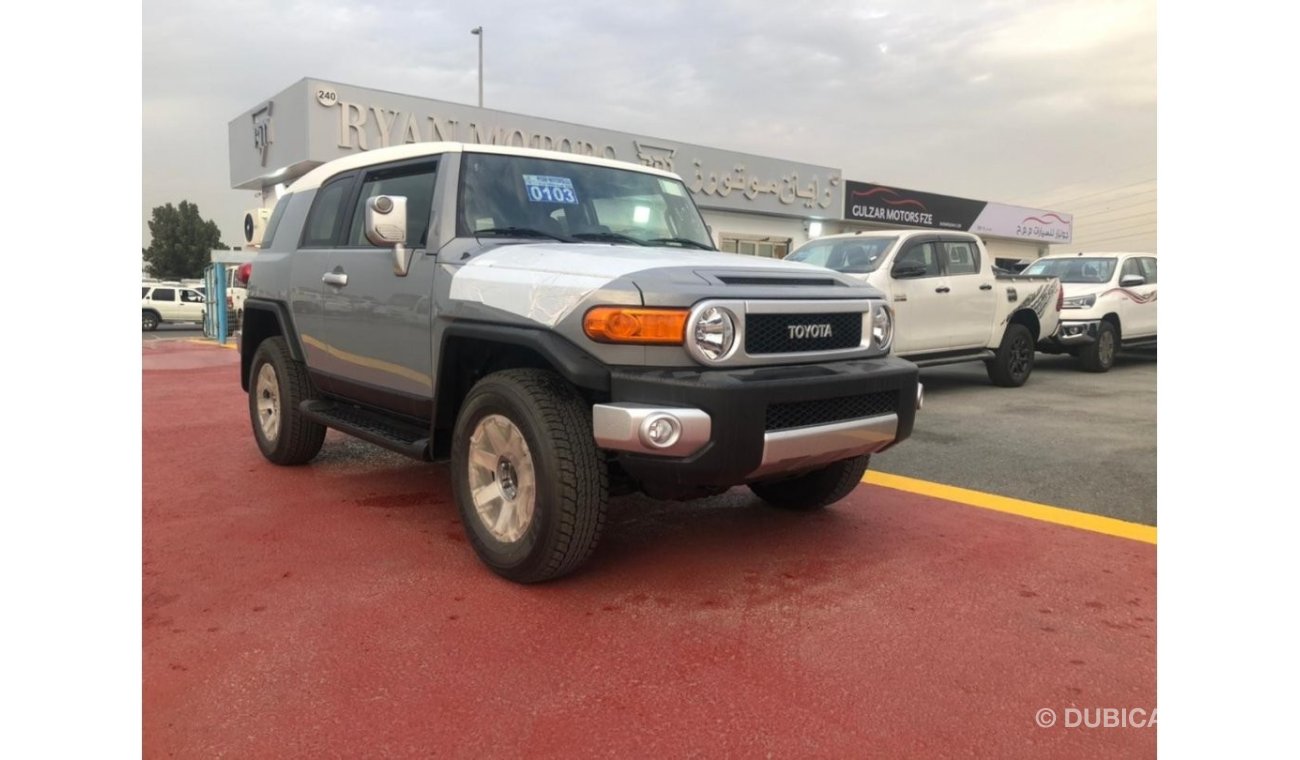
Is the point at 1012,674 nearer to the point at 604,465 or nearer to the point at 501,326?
the point at 604,465

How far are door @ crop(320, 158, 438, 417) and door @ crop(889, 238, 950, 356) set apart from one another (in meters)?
5.34

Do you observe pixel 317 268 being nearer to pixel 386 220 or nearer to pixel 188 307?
pixel 386 220

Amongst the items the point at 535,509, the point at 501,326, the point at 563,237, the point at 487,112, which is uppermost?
the point at 487,112

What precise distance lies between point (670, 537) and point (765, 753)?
1934 millimetres

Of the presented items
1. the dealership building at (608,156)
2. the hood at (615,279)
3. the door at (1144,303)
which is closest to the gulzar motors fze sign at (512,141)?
the dealership building at (608,156)

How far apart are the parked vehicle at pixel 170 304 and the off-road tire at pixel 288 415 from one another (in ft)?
81.7

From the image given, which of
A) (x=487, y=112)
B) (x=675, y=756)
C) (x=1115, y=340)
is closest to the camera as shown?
(x=675, y=756)

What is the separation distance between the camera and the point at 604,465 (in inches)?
134

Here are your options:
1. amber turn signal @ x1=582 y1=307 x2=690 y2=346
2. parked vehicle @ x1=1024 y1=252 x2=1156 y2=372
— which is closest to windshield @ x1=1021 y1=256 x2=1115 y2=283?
parked vehicle @ x1=1024 y1=252 x2=1156 y2=372

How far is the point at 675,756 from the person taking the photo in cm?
238

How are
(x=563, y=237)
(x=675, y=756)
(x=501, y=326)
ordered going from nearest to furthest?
(x=675, y=756) → (x=501, y=326) → (x=563, y=237)

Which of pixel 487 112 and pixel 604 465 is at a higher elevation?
pixel 487 112

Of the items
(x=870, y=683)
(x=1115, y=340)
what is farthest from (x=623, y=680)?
(x=1115, y=340)

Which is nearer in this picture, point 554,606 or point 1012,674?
point 1012,674
